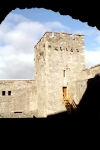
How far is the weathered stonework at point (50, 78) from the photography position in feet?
61.4

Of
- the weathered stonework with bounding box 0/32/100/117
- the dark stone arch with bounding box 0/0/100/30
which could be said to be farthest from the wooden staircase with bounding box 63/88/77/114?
the dark stone arch with bounding box 0/0/100/30

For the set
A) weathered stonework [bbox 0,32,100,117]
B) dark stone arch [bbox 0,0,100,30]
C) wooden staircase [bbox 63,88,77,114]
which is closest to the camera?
dark stone arch [bbox 0,0,100,30]

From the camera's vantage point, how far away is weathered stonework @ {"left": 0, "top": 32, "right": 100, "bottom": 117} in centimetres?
1872

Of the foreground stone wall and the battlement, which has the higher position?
the battlement

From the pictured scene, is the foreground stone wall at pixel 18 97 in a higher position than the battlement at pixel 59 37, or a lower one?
lower

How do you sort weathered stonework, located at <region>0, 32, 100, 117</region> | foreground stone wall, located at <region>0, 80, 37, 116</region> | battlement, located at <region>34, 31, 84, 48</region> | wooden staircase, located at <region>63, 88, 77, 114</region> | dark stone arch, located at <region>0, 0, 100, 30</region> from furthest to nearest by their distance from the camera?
foreground stone wall, located at <region>0, 80, 37, 116</region>, battlement, located at <region>34, 31, 84, 48</region>, weathered stonework, located at <region>0, 32, 100, 117</region>, wooden staircase, located at <region>63, 88, 77, 114</region>, dark stone arch, located at <region>0, 0, 100, 30</region>

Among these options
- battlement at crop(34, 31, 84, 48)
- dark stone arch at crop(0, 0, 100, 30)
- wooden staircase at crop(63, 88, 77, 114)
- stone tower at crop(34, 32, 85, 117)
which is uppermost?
battlement at crop(34, 31, 84, 48)

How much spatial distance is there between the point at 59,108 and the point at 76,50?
5702 millimetres

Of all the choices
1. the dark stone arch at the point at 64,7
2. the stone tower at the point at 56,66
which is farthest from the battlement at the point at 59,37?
the dark stone arch at the point at 64,7

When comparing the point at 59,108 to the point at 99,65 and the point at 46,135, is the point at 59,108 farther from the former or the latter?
the point at 46,135

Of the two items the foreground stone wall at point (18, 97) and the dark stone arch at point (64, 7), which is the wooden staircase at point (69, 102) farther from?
the dark stone arch at point (64, 7)

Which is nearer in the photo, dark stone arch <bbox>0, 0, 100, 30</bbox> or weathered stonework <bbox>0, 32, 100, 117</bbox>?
dark stone arch <bbox>0, 0, 100, 30</bbox>

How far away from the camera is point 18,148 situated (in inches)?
128

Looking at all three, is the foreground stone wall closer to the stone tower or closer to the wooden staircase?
the stone tower
